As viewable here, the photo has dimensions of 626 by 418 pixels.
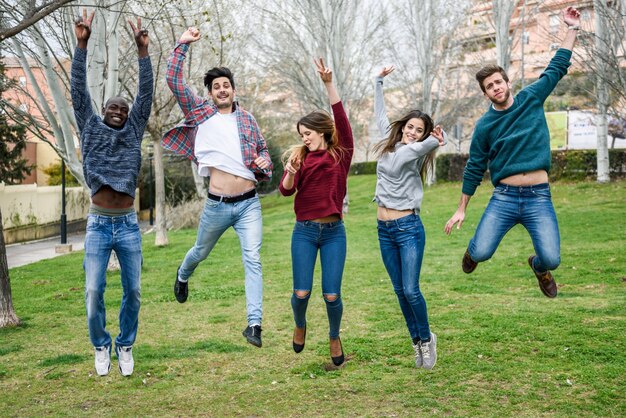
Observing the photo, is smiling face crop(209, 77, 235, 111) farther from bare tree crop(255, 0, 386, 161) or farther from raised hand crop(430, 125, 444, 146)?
bare tree crop(255, 0, 386, 161)

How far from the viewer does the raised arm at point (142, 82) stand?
5684mm

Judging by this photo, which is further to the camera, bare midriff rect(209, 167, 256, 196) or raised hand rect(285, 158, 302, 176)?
bare midriff rect(209, 167, 256, 196)

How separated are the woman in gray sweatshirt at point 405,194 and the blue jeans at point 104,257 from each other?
218cm

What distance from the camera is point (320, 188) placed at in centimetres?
579

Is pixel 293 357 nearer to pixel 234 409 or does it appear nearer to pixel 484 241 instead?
pixel 234 409

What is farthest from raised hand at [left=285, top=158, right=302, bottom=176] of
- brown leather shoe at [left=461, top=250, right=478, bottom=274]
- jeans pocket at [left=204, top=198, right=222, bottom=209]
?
brown leather shoe at [left=461, top=250, right=478, bottom=274]

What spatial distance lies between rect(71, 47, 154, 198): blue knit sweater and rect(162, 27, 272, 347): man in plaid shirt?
0.27 meters

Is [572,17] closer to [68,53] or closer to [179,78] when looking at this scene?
[179,78]

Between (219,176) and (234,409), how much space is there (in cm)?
211

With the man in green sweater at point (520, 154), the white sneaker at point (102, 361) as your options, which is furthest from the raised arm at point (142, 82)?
the man in green sweater at point (520, 154)

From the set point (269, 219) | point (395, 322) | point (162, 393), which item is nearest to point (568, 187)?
point (269, 219)

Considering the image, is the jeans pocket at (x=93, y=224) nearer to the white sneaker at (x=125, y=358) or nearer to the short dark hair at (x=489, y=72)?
the white sneaker at (x=125, y=358)

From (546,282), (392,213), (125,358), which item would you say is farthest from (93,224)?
(546,282)

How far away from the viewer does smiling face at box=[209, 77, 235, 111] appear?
578 centimetres
